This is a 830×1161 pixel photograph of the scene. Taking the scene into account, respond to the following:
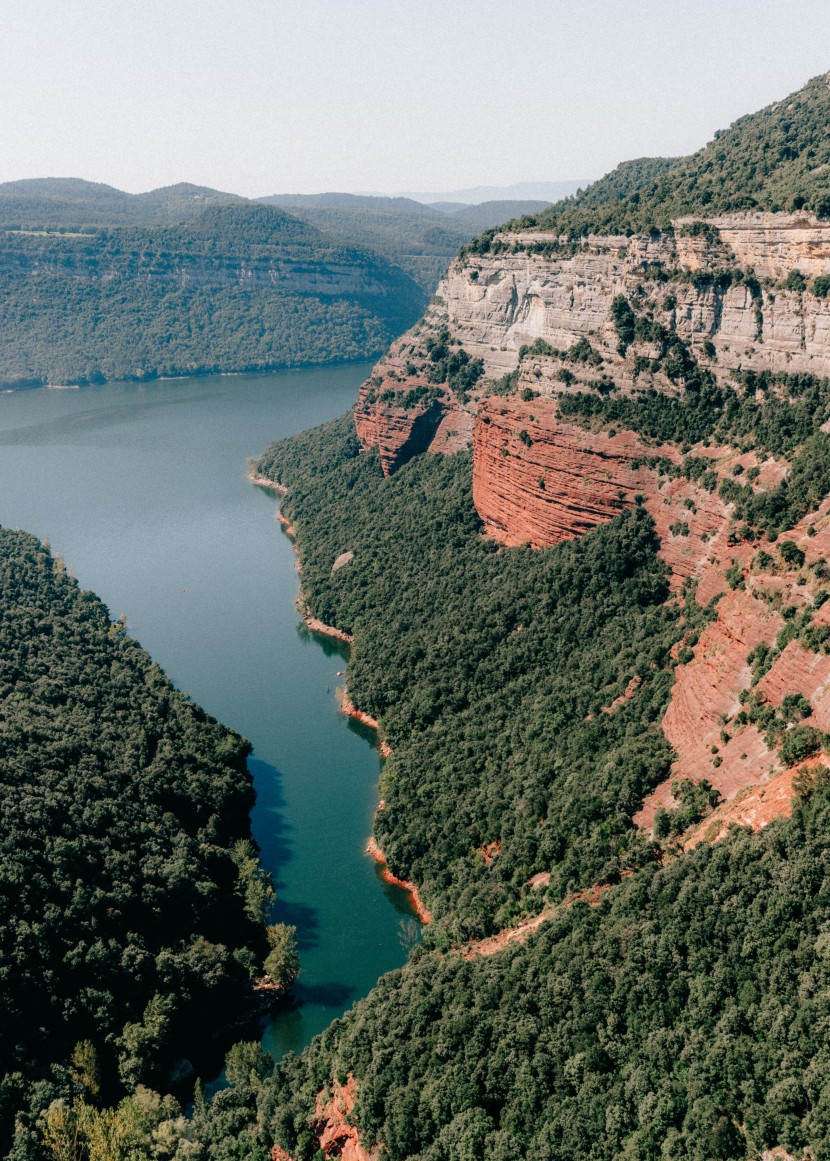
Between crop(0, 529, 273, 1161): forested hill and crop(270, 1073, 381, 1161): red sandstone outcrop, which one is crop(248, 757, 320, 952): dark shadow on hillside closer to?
crop(0, 529, 273, 1161): forested hill

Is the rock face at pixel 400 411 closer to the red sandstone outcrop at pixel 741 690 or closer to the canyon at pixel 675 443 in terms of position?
the canyon at pixel 675 443

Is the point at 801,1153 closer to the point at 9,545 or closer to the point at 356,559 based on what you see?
the point at 356,559

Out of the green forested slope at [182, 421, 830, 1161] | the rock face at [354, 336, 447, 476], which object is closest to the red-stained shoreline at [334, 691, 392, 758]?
the green forested slope at [182, 421, 830, 1161]

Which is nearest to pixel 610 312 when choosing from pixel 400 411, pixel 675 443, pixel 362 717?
pixel 675 443

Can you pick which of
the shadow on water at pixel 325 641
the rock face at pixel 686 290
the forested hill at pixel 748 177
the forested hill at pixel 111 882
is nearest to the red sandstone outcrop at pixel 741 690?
the rock face at pixel 686 290

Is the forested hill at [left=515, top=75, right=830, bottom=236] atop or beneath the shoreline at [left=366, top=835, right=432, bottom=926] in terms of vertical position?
atop

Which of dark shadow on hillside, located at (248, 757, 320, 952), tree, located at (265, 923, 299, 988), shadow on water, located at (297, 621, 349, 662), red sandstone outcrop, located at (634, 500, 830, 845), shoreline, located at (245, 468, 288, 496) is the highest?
red sandstone outcrop, located at (634, 500, 830, 845)
